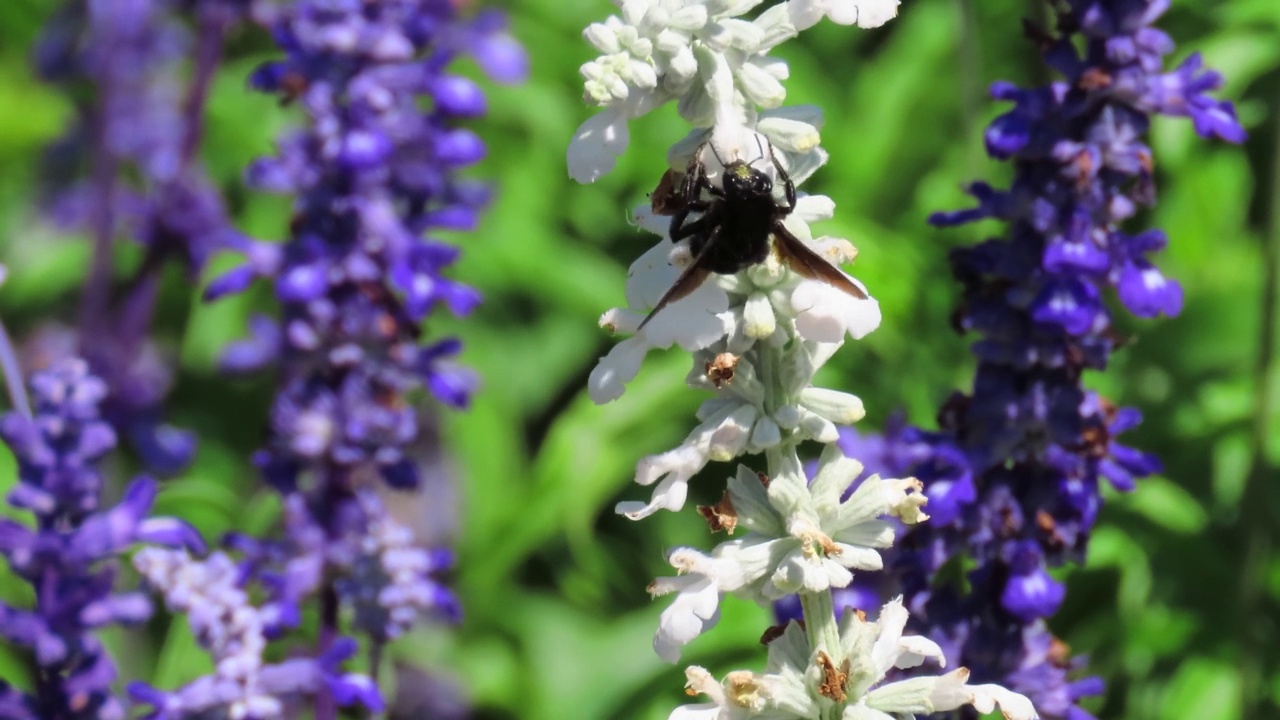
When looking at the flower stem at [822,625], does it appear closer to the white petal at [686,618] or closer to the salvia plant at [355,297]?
the white petal at [686,618]

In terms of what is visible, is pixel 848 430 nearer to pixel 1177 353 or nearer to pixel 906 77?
pixel 1177 353

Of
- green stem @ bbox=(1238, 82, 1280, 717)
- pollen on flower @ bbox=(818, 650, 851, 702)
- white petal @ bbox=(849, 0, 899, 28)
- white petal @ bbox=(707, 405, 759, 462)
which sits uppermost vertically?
white petal @ bbox=(849, 0, 899, 28)

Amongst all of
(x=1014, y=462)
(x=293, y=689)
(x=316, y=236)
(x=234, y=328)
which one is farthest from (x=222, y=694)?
(x=234, y=328)

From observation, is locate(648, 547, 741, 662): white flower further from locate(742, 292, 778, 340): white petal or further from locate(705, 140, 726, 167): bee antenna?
locate(705, 140, 726, 167): bee antenna

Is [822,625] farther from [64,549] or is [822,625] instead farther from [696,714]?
[64,549]

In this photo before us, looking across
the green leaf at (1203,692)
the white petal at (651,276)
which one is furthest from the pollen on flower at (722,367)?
the green leaf at (1203,692)

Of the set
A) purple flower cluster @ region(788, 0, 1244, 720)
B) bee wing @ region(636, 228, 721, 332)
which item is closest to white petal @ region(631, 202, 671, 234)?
bee wing @ region(636, 228, 721, 332)

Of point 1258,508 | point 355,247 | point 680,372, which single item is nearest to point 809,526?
point 355,247

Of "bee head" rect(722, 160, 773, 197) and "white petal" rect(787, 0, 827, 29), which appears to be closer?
"white petal" rect(787, 0, 827, 29)
